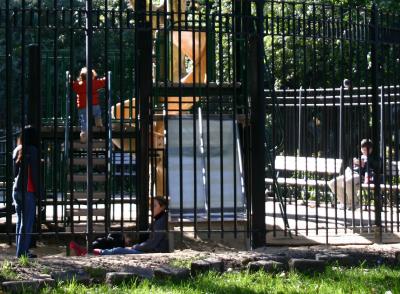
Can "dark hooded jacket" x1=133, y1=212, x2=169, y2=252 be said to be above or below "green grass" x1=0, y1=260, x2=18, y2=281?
below

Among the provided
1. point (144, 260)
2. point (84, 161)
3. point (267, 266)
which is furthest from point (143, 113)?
point (267, 266)

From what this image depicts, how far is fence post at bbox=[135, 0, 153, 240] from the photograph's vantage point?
37.0 ft

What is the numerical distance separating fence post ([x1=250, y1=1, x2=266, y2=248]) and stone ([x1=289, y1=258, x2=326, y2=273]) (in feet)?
5.90

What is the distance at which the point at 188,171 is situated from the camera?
1231cm

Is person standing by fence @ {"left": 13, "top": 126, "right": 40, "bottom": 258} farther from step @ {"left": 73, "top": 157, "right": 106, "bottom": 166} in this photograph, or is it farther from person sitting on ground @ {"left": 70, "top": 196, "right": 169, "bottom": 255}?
step @ {"left": 73, "top": 157, "right": 106, "bottom": 166}

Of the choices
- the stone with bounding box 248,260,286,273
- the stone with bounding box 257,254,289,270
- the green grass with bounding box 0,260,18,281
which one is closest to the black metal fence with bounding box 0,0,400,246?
the stone with bounding box 257,254,289,270

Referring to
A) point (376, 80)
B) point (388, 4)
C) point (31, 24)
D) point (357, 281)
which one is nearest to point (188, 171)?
point (376, 80)

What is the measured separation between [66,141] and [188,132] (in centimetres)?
169

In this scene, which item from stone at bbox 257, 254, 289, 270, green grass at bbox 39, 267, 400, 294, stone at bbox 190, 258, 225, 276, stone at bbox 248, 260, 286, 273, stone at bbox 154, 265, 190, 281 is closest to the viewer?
green grass at bbox 39, 267, 400, 294

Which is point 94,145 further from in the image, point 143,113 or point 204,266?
point 204,266

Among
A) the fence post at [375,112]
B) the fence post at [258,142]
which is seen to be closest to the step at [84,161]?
the fence post at [258,142]

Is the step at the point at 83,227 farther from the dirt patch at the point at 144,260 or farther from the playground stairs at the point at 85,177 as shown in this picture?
the dirt patch at the point at 144,260

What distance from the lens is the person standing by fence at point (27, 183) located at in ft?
32.7

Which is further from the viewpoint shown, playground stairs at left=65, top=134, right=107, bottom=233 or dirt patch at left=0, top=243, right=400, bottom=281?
playground stairs at left=65, top=134, right=107, bottom=233
